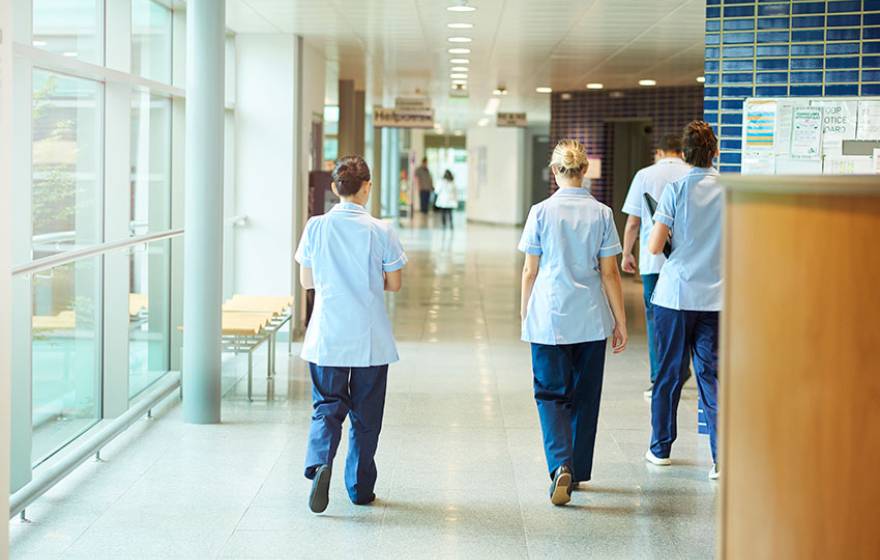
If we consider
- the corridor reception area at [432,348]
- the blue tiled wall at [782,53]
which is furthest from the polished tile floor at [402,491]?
the blue tiled wall at [782,53]

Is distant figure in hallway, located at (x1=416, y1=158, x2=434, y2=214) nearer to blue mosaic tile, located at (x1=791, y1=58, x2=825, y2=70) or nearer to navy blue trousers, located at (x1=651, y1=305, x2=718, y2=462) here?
blue mosaic tile, located at (x1=791, y1=58, x2=825, y2=70)

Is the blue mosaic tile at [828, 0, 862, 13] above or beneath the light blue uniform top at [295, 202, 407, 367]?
above

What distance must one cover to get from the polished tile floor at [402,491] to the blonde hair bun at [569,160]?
1.47 meters

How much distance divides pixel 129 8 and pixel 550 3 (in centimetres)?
318

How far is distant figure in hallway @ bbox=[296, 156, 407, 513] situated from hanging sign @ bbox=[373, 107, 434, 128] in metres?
14.4

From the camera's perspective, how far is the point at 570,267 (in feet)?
17.6

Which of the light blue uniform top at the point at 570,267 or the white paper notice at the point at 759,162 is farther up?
the white paper notice at the point at 759,162

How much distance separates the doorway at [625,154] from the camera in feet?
67.3

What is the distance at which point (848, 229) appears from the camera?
8.54ft

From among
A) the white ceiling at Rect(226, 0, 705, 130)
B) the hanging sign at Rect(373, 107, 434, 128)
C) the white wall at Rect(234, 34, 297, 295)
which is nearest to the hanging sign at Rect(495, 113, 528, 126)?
the hanging sign at Rect(373, 107, 434, 128)

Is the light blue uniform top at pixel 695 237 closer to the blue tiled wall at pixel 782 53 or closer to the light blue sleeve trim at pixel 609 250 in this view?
the light blue sleeve trim at pixel 609 250

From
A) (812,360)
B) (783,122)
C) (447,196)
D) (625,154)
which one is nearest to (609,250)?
(783,122)

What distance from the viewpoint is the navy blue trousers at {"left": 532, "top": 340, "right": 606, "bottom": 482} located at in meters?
5.42

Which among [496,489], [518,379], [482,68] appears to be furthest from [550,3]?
[482,68]
